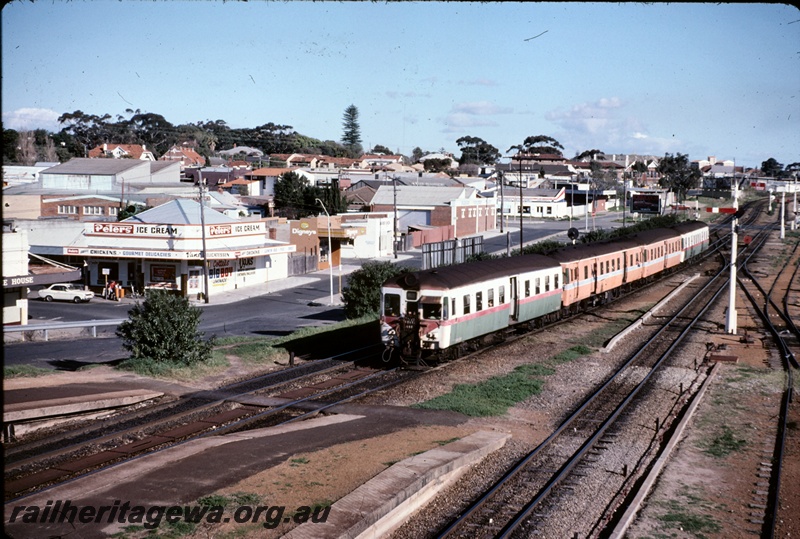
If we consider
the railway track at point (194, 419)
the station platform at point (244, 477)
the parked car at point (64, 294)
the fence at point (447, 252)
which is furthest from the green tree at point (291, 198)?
the station platform at point (244, 477)

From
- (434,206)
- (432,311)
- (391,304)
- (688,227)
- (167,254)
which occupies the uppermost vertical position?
(434,206)

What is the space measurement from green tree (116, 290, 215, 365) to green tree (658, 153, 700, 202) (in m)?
129

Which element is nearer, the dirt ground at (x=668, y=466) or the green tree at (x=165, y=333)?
the dirt ground at (x=668, y=466)

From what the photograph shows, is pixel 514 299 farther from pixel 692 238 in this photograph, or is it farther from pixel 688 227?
pixel 692 238

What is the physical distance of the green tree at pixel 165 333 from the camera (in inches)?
942

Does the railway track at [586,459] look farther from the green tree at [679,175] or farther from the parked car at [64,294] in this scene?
the green tree at [679,175]

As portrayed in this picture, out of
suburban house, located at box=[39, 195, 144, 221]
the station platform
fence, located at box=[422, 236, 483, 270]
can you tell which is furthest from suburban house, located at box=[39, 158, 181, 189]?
the station platform

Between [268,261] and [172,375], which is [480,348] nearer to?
[172,375]

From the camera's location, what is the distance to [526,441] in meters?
16.9

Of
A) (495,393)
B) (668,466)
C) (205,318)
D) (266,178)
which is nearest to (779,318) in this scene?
(495,393)

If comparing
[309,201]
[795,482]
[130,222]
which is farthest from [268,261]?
[795,482]

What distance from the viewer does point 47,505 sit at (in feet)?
37.3

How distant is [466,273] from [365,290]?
11771mm

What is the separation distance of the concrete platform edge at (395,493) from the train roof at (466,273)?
7484 mm
